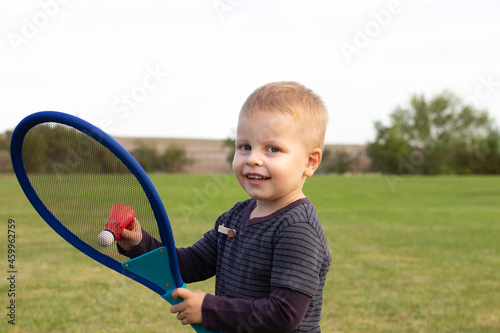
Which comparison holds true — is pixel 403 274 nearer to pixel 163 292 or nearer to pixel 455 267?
pixel 455 267

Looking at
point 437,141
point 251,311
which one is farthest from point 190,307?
point 437,141

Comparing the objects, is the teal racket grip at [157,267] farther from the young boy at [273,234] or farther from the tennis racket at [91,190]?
the young boy at [273,234]

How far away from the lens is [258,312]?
1.88 m

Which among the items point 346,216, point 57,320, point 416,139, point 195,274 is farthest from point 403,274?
point 416,139

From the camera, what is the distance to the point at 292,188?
6.70ft

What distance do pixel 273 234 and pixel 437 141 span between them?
1911 inches

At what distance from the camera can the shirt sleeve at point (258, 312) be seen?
1.86 metres

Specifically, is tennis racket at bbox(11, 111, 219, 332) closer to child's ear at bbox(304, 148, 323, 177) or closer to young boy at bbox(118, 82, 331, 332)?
young boy at bbox(118, 82, 331, 332)

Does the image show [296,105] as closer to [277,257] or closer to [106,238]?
[277,257]

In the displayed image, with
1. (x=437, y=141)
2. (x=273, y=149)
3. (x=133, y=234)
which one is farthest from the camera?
(x=437, y=141)

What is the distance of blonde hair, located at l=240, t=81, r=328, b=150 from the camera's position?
1987mm

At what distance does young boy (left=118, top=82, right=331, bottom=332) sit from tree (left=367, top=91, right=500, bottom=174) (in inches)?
1545

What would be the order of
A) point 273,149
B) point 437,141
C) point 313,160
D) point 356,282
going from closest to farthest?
point 273,149
point 313,160
point 356,282
point 437,141

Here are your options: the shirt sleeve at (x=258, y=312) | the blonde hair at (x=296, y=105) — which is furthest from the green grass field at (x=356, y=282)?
the blonde hair at (x=296, y=105)
